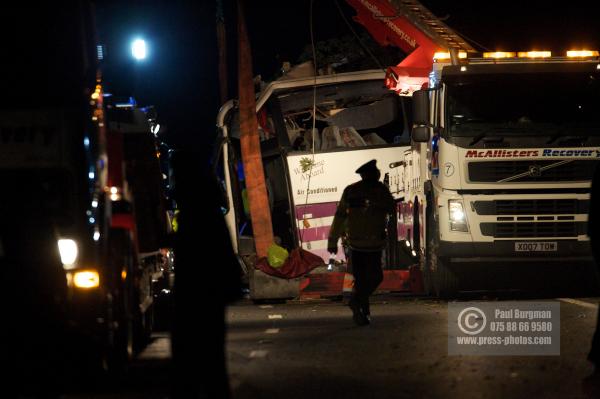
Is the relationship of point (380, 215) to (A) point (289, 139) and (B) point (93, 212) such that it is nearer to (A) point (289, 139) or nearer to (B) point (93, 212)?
(B) point (93, 212)

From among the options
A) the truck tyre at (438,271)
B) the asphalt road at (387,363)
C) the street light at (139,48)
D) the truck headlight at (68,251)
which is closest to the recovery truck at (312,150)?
the street light at (139,48)

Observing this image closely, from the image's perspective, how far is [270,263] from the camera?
19.6 metres

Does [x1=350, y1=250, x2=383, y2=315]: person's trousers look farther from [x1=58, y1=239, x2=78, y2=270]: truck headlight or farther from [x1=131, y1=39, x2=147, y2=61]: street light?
[x1=131, y1=39, x2=147, y2=61]: street light

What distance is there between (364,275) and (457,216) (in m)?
2.99

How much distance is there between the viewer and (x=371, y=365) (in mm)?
11031

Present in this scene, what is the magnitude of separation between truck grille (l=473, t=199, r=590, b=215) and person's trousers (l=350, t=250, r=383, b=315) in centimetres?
288

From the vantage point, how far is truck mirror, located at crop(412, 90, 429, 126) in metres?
17.3

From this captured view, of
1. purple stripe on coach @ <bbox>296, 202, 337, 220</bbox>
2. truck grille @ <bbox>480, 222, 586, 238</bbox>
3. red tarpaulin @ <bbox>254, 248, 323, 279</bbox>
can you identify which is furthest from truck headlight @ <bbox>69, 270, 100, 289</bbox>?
purple stripe on coach @ <bbox>296, 202, 337, 220</bbox>

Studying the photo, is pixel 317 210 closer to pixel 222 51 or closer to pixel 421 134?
pixel 421 134

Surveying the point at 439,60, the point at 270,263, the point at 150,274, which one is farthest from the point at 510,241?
the point at 150,274

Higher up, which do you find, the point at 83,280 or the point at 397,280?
the point at 83,280

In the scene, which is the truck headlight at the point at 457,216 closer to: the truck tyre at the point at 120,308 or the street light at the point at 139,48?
the truck tyre at the point at 120,308

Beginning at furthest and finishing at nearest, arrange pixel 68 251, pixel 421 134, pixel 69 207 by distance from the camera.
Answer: pixel 421 134
pixel 69 207
pixel 68 251

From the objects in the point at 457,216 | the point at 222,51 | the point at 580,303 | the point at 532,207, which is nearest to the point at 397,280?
the point at 457,216
